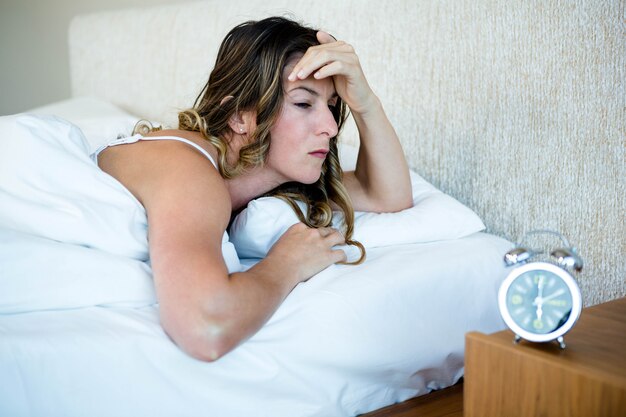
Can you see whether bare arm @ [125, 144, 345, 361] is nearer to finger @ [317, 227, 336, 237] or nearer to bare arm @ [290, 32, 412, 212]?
finger @ [317, 227, 336, 237]

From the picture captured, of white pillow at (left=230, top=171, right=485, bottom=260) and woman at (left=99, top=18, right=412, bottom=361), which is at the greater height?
woman at (left=99, top=18, right=412, bottom=361)

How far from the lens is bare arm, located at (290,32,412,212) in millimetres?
1549

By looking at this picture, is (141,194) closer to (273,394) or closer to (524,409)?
(273,394)

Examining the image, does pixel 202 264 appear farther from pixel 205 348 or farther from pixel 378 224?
pixel 378 224

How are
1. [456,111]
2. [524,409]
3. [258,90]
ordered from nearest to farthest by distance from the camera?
[524,409] < [258,90] < [456,111]

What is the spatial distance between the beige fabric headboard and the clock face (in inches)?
24.6

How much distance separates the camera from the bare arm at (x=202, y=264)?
3.60 feet

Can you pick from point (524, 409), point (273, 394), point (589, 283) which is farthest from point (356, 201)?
point (524, 409)

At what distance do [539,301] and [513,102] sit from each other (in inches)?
32.5

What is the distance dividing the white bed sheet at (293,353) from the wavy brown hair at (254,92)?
Answer: 176mm

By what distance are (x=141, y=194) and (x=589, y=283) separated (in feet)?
3.38

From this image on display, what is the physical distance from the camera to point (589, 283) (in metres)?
1.56

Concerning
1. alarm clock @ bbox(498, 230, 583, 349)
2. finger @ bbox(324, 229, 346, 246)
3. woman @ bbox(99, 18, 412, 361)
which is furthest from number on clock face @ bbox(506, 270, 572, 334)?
finger @ bbox(324, 229, 346, 246)

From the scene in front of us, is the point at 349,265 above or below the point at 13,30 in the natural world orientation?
below
